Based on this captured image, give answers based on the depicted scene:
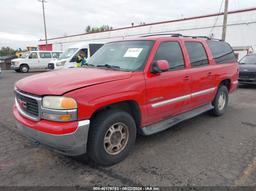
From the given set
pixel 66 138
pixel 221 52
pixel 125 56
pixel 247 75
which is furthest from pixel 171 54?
pixel 247 75

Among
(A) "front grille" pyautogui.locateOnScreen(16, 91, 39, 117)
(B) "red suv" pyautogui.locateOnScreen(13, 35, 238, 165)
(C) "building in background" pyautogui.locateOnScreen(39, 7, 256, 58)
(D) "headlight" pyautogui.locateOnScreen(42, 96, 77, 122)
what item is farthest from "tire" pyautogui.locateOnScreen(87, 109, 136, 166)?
(C) "building in background" pyautogui.locateOnScreen(39, 7, 256, 58)

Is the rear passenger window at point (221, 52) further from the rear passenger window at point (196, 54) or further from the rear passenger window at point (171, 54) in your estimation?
the rear passenger window at point (171, 54)

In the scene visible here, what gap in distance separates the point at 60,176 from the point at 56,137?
2.06ft

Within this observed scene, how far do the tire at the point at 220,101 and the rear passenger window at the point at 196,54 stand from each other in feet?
Answer: 3.24

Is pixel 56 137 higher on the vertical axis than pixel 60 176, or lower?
higher

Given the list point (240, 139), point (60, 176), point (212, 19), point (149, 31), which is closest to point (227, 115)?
point (240, 139)

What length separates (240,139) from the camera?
393cm

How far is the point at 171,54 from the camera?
3840 millimetres

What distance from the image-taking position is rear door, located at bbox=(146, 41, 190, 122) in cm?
335

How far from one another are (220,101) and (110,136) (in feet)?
11.7

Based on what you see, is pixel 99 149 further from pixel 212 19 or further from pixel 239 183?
pixel 212 19

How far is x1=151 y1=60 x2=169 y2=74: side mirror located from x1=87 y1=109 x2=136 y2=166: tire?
0.82 m

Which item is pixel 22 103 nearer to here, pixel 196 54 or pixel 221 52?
pixel 196 54

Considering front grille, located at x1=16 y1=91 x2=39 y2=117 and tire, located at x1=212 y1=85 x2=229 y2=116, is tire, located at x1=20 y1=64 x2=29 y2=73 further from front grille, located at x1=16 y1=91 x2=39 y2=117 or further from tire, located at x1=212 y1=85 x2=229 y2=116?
tire, located at x1=212 y1=85 x2=229 y2=116
